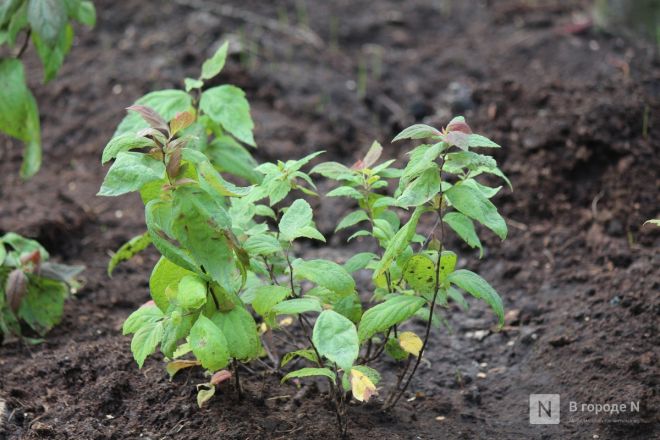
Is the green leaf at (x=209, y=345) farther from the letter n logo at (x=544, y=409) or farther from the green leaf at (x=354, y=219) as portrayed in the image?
the letter n logo at (x=544, y=409)

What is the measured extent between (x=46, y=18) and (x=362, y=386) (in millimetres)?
1785

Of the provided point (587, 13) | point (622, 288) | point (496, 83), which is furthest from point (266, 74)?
point (622, 288)

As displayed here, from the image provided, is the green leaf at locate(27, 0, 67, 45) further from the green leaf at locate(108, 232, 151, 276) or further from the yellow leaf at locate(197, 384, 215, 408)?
the yellow leaf at locate(197, 384, 215, 408)

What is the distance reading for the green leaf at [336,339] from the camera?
6.50 ft

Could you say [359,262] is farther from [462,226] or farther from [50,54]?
[50,54]

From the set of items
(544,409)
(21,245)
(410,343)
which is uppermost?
(21,245)

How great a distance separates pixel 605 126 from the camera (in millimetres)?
3912

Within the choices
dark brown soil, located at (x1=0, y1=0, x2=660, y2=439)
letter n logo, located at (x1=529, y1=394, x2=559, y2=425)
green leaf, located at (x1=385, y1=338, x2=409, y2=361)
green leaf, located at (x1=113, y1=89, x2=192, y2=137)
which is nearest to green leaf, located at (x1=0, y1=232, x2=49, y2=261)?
dark brown soil, located at (x1=0, y1=0, x2=660, y2=439)

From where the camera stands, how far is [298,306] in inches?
84.6

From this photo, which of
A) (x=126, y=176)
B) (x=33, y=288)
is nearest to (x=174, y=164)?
(x=126, y=176)

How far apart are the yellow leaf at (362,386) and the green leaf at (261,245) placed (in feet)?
1.33

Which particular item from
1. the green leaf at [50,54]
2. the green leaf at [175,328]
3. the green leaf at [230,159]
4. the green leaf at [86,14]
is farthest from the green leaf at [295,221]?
the green leaf at [86,14]

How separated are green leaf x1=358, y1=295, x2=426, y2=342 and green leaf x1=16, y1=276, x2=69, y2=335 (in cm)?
145

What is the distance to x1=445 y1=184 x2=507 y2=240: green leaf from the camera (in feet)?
6.75
